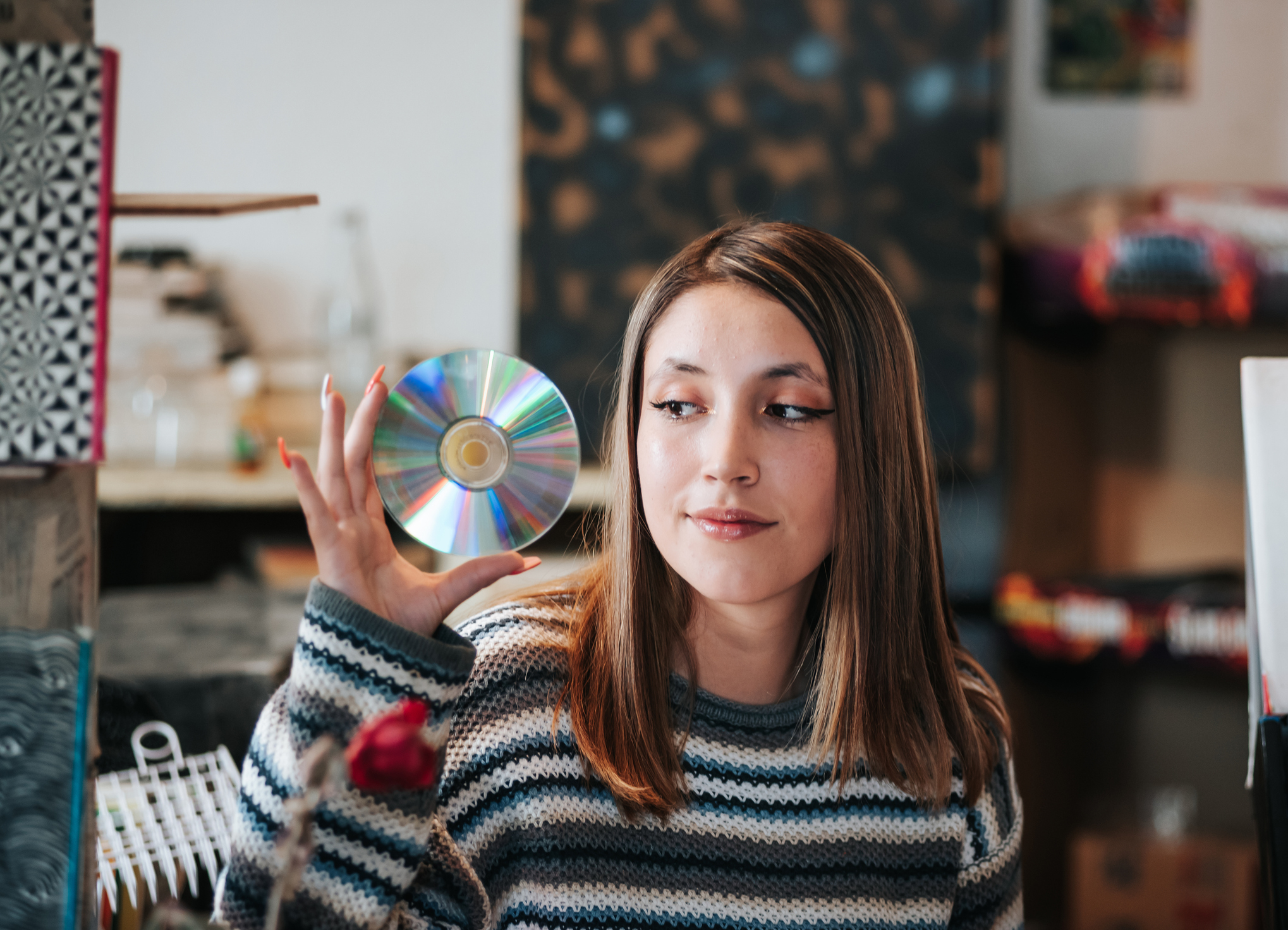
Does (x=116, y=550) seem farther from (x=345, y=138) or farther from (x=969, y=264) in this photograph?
(x=969, y=264)

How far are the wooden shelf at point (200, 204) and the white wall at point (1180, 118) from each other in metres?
2.13

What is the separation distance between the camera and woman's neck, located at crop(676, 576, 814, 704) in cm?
106

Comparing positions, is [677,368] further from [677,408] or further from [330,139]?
[330,139]

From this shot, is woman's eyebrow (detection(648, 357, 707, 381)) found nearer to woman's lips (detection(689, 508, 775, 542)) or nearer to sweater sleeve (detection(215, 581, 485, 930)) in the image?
woman's lips (detection(689, 508, 775, 542))

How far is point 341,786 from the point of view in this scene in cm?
78

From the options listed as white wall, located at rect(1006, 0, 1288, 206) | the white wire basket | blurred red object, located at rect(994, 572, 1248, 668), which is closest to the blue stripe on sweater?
the white wire basket

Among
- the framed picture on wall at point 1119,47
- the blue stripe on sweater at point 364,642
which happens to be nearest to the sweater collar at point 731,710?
the blue stripe on sweater at point 364,642

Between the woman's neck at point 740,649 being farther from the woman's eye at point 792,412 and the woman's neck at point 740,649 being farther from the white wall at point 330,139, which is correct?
the white wall at point 330,139

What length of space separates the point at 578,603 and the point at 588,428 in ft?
3.81

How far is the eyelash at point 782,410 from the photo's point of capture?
97cm

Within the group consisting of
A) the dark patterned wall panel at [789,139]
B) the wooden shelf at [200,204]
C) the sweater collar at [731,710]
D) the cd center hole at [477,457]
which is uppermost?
the dark patterned wall panel at [789,139]

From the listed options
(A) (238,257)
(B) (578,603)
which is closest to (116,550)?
(A) (238,257)

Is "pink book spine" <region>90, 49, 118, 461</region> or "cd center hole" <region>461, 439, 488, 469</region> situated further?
"cd center hole" <region>461, 439, 488, 469</region>

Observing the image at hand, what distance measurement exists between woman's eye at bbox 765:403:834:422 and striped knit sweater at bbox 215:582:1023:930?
10.6 inches
